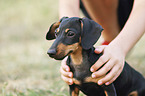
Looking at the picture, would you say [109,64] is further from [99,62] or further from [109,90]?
[109,90]

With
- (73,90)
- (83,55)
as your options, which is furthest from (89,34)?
(73,90)

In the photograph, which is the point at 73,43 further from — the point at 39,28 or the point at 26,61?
the point at 39,28

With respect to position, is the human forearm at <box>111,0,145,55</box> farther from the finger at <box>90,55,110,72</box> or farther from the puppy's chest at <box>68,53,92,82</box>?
the puppy's chest at <box>68,53,92,82</box>

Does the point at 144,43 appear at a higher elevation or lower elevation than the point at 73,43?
lower

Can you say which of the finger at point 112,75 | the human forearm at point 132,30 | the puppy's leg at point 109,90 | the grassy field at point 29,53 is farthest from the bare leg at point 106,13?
the puppy's leg at point 109,90

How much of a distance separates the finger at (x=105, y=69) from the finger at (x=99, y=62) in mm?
31

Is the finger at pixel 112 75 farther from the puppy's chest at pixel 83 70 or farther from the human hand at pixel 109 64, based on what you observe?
the puppy's chest at pixel 83 70

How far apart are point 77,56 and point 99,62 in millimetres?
192

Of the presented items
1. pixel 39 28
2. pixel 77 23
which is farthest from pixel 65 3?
pixel 39 28

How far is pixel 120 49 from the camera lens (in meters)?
2.11

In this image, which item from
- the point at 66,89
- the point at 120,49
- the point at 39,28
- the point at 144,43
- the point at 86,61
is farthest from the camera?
the point at 39,28

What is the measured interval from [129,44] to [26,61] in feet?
9.42

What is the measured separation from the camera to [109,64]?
77.0 inches

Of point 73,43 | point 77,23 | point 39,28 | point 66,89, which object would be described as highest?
point 77,23
